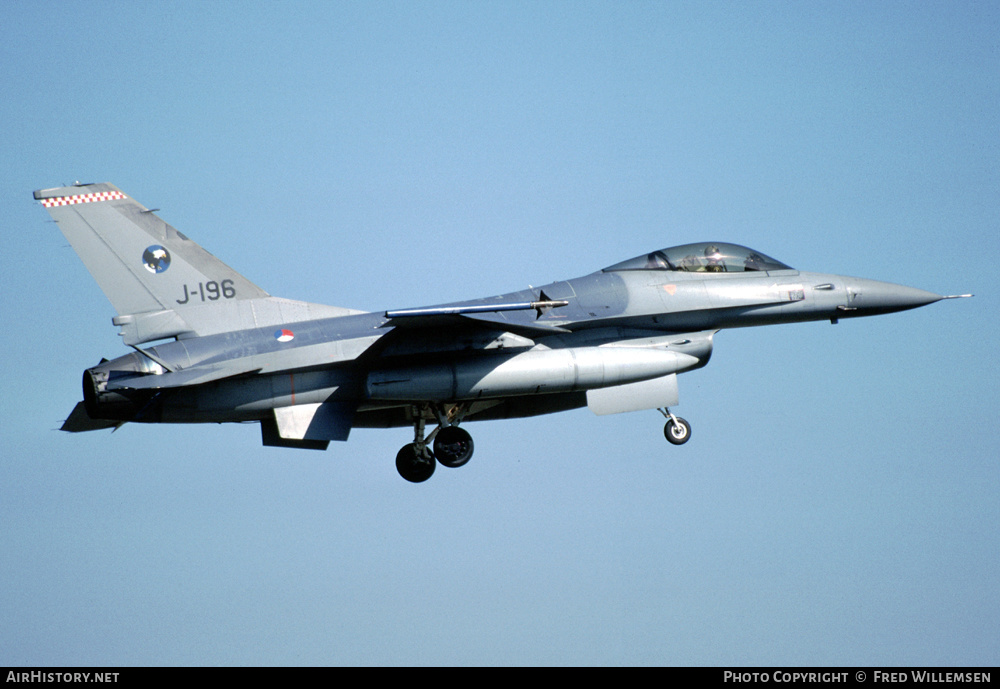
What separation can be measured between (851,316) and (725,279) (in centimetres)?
220

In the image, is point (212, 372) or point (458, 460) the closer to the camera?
point (212, 372)

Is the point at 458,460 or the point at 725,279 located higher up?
the point at 725,279

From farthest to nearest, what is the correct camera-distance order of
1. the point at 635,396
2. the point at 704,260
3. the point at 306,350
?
the point at 704,260
the point at 635,396
the point at 306,350

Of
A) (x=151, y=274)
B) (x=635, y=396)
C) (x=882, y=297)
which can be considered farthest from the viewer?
(x=882, y=297)

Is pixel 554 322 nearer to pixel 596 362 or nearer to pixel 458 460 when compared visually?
pixel 596 362

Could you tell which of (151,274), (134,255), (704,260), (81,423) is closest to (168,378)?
(151,274)

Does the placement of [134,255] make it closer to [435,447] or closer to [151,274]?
[151,274]

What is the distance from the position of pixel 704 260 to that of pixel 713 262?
0.14 m

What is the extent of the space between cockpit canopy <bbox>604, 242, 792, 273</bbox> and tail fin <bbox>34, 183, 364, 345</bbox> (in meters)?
5.10

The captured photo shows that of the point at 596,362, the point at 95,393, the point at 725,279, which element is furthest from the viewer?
the point at 725,279

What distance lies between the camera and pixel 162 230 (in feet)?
57.5

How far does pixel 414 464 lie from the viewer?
18828mm

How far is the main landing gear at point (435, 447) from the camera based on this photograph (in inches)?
727
